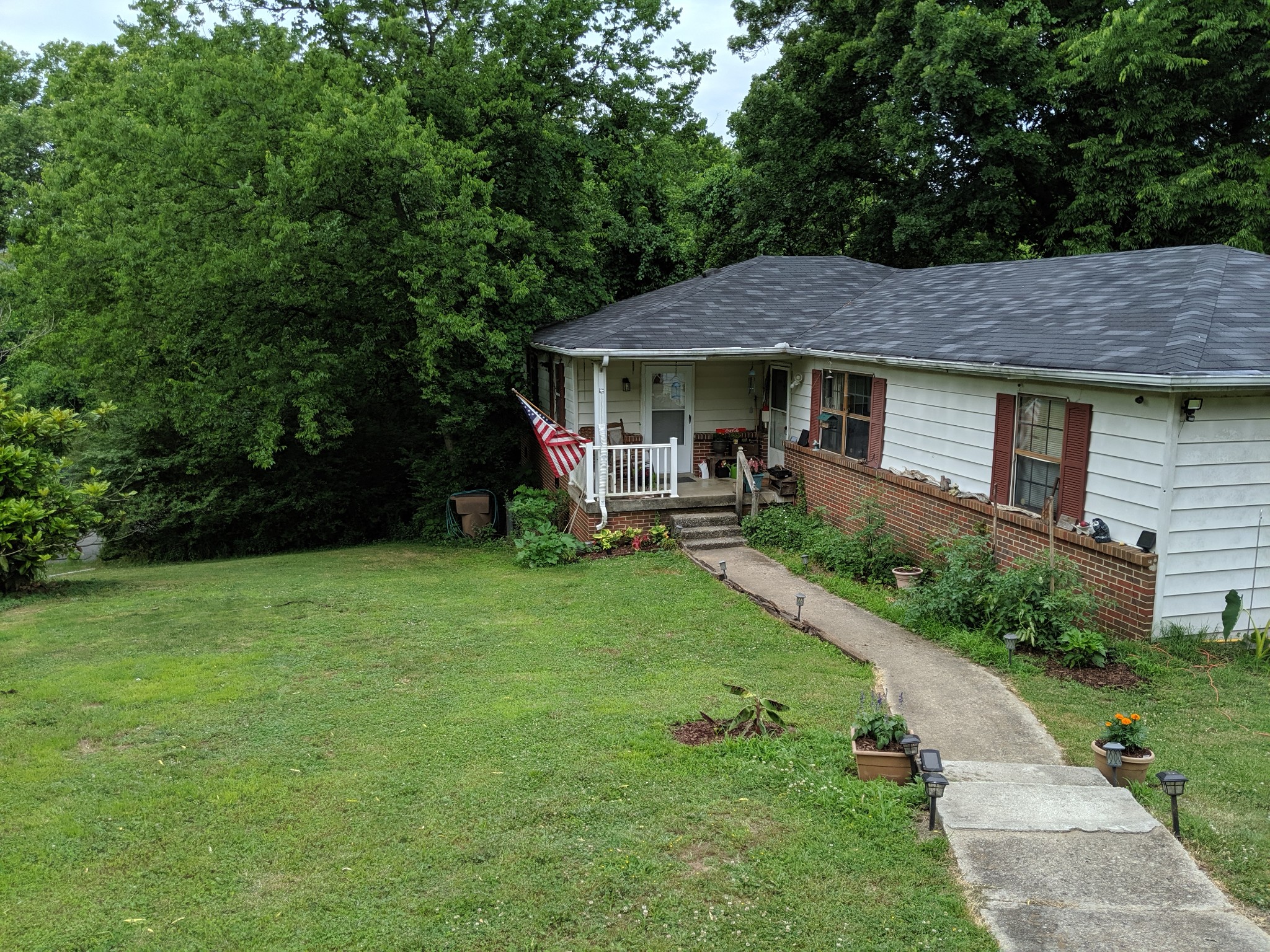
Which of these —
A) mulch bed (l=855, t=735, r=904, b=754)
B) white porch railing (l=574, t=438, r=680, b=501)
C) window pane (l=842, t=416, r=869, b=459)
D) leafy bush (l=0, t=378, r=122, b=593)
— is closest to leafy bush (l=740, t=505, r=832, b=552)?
window pane (l=842, t=416, r=869, b=459)

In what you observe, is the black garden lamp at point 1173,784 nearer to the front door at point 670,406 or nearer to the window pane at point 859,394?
the window pane at point 859,394

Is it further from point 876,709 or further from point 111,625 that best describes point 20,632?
point 876,709

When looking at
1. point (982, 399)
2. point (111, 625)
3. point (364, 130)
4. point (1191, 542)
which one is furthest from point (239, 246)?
point (1191, 542)

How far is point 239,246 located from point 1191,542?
14.2 m

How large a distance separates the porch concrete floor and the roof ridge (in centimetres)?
674

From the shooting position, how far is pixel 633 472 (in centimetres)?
1443

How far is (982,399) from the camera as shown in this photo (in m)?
10.4

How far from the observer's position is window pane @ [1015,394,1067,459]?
9281 mm

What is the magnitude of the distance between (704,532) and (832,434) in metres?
2.53

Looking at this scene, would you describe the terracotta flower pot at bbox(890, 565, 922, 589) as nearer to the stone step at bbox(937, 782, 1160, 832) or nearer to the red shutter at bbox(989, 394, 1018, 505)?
the red shutter at bbox(989, 394, 1018, 505)

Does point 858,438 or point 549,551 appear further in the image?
point 549,551

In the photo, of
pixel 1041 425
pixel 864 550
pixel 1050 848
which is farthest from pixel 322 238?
pixel 1050 848

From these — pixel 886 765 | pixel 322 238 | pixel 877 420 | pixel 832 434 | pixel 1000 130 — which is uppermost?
pixel 1000 130

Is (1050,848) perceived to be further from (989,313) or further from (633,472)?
(633,472)
